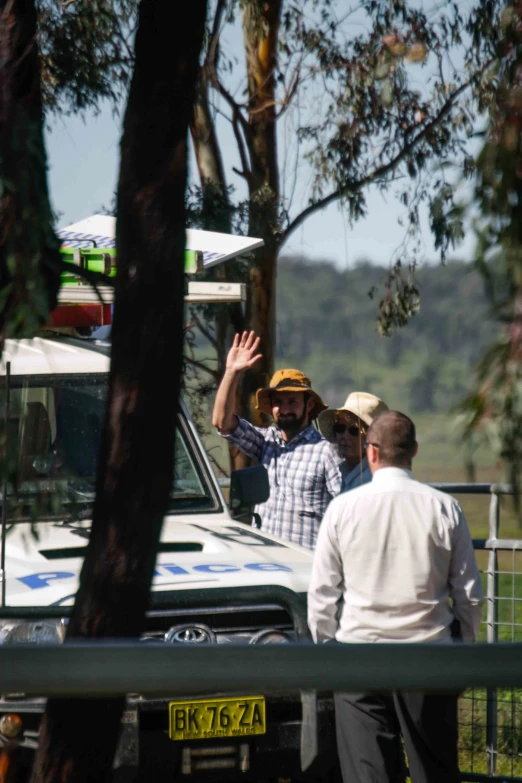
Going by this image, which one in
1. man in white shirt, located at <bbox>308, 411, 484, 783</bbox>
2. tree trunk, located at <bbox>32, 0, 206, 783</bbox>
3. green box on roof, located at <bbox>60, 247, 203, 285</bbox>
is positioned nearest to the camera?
tree trunk, located at <bbox>32, 0, 206, 783</bbox>

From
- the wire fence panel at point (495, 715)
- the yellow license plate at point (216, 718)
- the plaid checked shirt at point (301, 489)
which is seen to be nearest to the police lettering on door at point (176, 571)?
the yellow license plate at point (216, 718)

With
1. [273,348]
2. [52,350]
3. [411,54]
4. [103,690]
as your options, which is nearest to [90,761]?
[103,690]

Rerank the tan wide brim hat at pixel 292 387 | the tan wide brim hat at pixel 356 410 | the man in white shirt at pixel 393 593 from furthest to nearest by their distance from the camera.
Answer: the tan wide brim hat at pixel 292 387, the tan wide brim hat at pixel 356 410, the man in white shirt at pixel 393 593

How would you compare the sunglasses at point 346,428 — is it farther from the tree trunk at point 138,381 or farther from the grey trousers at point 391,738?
the tree trunk at point 138,381

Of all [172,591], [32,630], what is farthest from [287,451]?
[32,630]

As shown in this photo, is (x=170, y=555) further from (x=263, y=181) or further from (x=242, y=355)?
(x=263, y=181)

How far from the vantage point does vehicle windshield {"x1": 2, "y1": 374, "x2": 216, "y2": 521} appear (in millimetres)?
2934

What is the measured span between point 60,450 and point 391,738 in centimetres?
181

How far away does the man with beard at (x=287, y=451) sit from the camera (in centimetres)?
608

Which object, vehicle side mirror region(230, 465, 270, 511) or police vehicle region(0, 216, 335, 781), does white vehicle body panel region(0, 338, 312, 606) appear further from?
vehicle side mirror region(230, 465, 270, 511)

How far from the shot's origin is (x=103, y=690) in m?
1.36

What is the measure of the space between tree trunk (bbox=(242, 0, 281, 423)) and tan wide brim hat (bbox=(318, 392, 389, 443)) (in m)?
4.26

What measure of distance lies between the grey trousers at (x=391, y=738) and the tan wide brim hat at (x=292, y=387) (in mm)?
2308

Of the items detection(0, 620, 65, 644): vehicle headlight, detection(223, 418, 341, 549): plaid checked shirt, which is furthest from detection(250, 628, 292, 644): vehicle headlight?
detection(223, 418, 341, 549): plaid checked shirt
